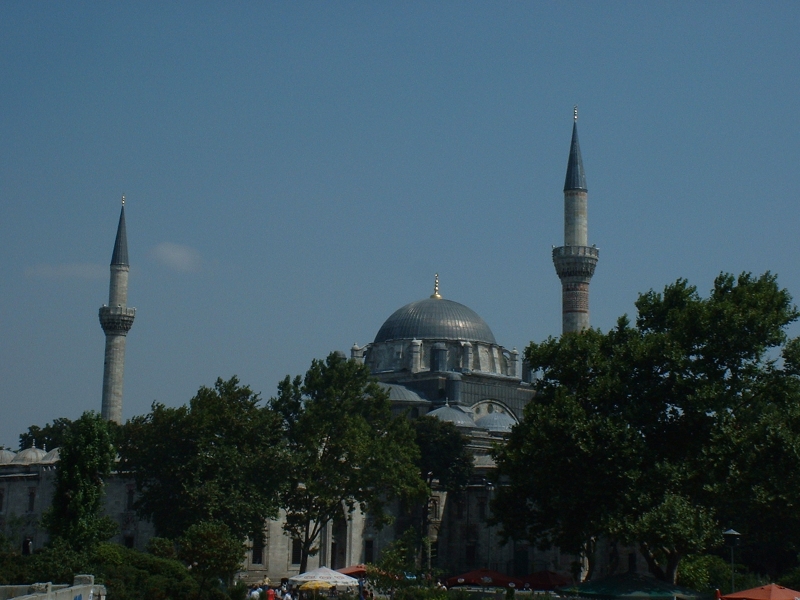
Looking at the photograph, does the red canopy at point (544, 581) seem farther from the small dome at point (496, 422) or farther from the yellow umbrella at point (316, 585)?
the small dome at point (496, 422)

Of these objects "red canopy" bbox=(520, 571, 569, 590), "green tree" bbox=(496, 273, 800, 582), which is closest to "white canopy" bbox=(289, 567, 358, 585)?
"green tree" bbox=(496, 273, 800, 582)

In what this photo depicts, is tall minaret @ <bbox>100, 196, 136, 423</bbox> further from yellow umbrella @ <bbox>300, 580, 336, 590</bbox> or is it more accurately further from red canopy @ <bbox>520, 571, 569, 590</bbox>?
yellow umbrella @ <bbox>300, 580, 336, 590</bbox>

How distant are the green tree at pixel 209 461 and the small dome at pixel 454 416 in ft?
67.2

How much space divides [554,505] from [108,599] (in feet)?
34.8

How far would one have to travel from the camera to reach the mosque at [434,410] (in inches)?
1779

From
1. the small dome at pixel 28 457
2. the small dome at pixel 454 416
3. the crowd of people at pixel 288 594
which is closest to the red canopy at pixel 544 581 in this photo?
the crowd of people at pixel 288 594

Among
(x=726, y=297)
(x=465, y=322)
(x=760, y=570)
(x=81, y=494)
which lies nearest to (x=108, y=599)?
(x=81, y=494)

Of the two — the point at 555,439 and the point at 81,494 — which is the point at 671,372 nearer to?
the point at 555,439

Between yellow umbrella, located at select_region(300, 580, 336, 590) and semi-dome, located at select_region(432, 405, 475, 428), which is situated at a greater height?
semi-dome, located at select_region(432, 405, 475, 428)

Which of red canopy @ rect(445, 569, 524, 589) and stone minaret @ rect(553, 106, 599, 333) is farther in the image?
stone minaret @ rect(553, 106, 599, 333)

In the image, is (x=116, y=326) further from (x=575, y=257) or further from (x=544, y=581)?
(x=544, y=581)

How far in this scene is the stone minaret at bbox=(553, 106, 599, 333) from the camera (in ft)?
161

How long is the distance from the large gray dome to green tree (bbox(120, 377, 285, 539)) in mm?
28887

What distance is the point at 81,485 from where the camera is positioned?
2506 cm
